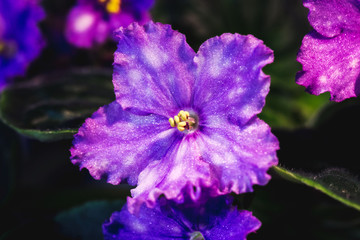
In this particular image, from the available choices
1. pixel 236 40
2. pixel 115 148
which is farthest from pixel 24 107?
pixel 236 40

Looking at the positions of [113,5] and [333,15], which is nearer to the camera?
[333,15]

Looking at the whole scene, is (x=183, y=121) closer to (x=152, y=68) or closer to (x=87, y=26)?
(x=152, y=68)

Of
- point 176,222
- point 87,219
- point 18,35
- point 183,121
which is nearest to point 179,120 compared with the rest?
point 183,121

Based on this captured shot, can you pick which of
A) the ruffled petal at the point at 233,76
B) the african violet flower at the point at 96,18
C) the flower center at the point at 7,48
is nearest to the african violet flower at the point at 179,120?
the ruffled petal at the point at 233,76

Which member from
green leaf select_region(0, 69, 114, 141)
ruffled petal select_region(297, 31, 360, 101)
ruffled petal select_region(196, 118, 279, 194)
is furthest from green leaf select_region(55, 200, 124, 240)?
ruffled petal select_region(297, 31, 360, 101)

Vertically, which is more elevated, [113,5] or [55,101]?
[113,5]

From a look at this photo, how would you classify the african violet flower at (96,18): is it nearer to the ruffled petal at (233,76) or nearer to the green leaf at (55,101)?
the green leaf at (55,101)
